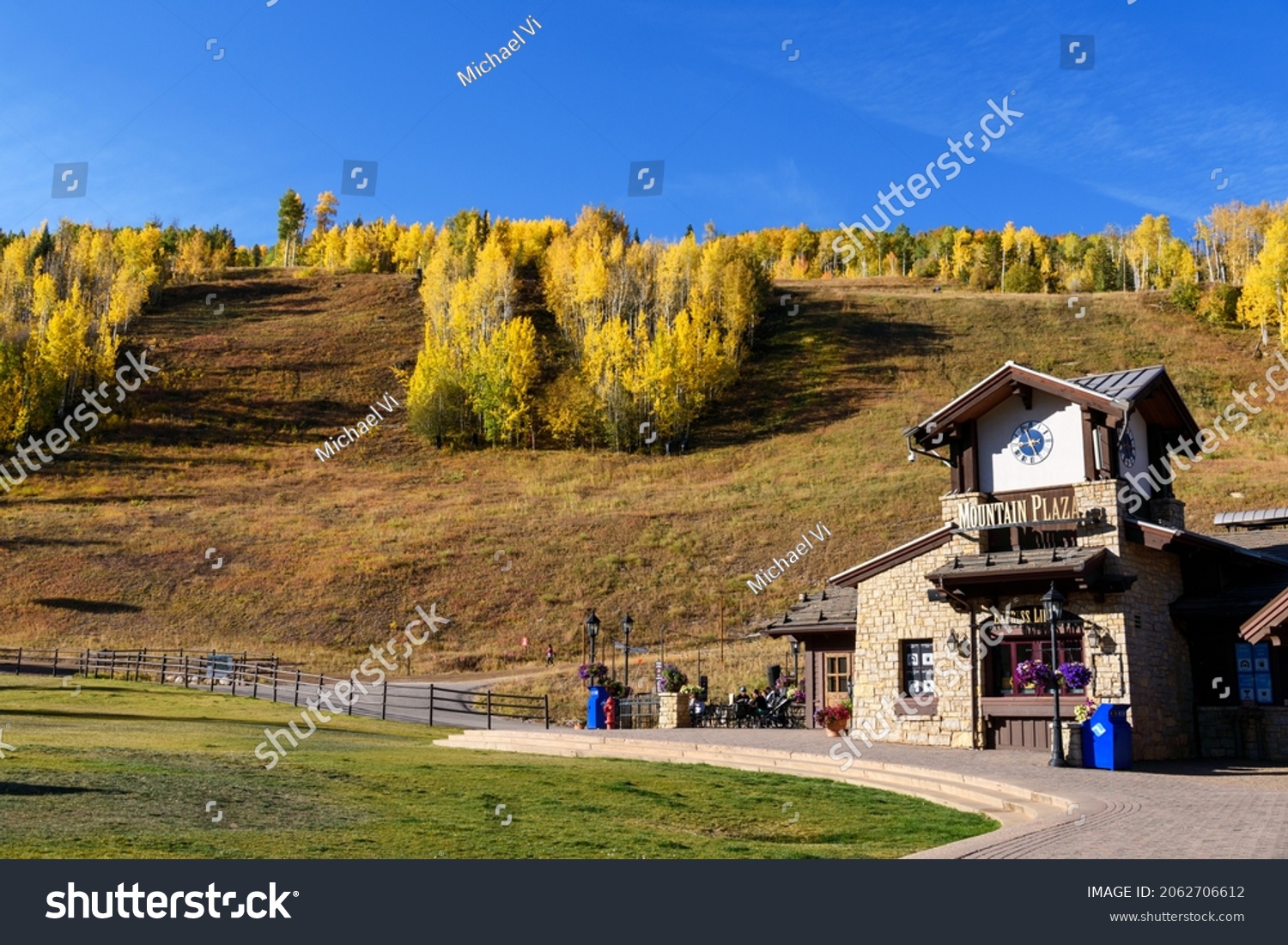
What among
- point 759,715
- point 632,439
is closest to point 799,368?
point 632,439

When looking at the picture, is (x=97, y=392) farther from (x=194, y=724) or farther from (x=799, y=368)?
(x=194, y=724)

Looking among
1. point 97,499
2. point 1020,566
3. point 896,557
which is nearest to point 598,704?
point 896,557

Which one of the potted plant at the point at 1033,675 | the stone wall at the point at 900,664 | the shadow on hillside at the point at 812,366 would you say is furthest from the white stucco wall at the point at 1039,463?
the shadow on hillside at the point at 812,366

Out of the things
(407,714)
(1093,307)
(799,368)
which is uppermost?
(1093,307)

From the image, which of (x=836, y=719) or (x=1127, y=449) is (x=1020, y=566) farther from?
(x=836, y=719)

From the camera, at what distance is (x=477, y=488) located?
70375 mm

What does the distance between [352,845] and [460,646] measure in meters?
39.5

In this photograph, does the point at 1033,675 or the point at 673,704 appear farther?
the point at 673,704

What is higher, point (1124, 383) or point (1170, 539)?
point (1124, 383)

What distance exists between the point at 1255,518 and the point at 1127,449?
7.56 meters

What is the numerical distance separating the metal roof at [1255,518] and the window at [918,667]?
1029cm

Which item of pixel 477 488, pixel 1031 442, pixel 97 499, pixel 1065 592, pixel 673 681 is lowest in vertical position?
pixel 673 681

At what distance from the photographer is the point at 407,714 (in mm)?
30078

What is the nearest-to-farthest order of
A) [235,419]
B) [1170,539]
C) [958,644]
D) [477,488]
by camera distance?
[1170,539]
[958,644]
[477,488]
[235,419]
